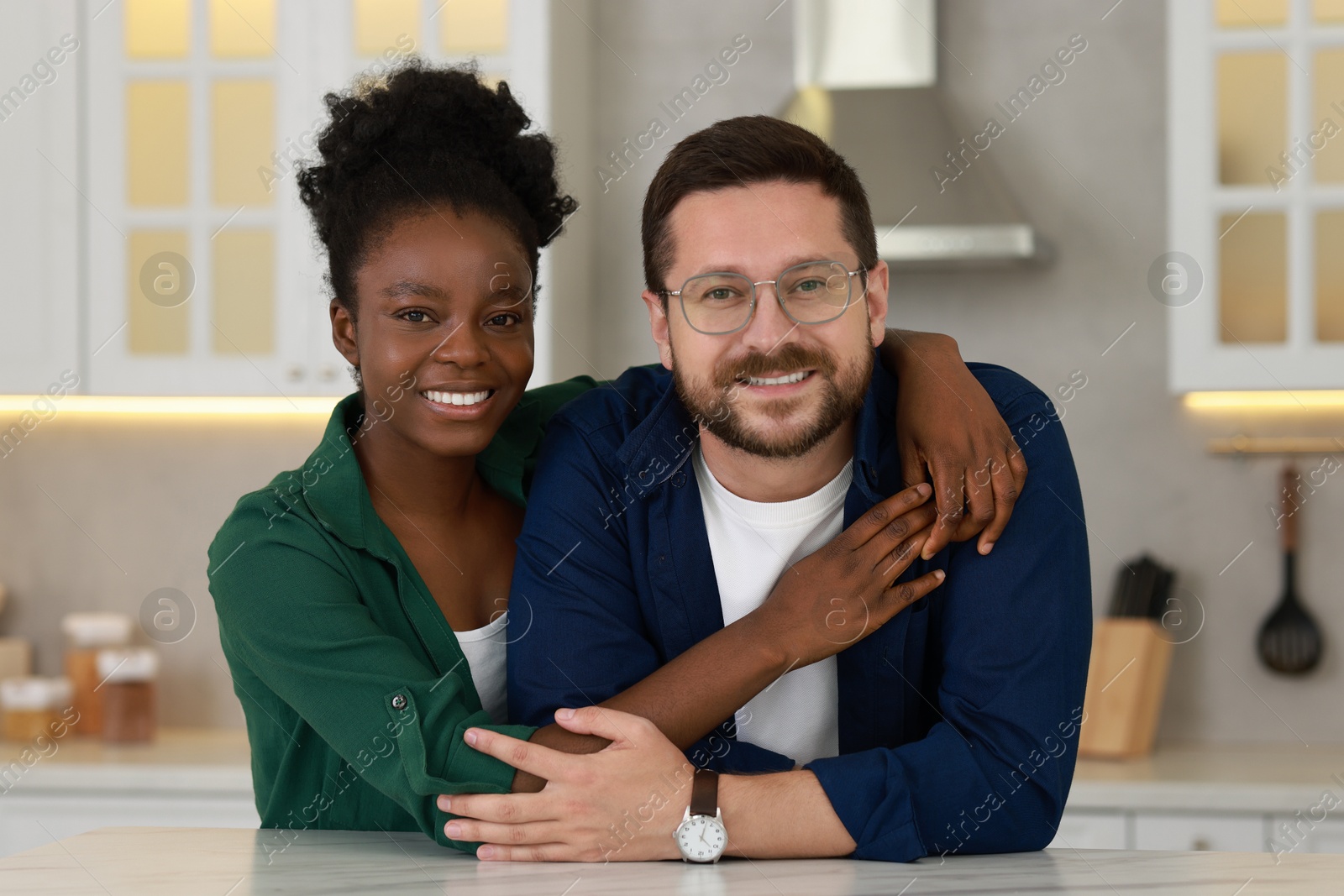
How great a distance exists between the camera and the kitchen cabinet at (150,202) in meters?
2.47

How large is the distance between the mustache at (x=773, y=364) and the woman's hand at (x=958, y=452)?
11 centimetres

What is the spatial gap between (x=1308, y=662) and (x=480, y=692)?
6.31ft

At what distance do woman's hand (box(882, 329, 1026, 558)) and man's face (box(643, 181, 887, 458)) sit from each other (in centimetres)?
7

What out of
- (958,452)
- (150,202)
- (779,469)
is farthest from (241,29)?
(958,452)

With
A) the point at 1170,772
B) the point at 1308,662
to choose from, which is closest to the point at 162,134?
the point at 1170,772

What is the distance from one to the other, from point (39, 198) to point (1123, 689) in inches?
91.8

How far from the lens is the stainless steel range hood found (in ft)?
7.70

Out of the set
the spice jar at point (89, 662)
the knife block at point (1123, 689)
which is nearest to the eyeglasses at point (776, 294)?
the knife block at point (1123, 689)

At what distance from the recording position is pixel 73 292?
2.49 meters

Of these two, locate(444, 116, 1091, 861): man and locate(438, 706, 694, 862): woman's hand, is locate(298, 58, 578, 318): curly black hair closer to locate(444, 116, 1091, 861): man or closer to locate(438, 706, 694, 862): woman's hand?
locate(444, 116, 1091, 861): man

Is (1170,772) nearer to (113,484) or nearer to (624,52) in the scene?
(624,52)

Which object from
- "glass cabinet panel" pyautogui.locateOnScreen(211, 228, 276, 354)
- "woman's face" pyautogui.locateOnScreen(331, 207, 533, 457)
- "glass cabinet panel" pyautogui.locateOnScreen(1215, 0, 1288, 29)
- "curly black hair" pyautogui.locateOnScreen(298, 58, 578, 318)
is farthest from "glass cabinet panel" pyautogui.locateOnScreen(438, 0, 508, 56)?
"glass cabinet panel" pyautogui.locateOnScreen(1215, 0, 1288, 29)

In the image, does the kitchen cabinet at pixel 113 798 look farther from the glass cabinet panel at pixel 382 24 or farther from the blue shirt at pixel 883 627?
the glass cabinet panel at pixel 382 24

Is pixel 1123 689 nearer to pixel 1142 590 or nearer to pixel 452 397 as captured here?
pixel 1142 590
